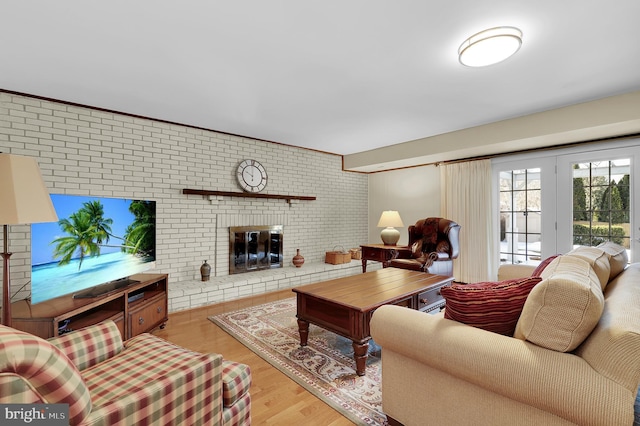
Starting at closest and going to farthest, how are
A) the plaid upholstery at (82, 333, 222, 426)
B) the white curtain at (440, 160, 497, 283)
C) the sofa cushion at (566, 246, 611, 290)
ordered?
the plaid upholstery at (82, 333, 222, 426)
the sofa cushion at (566, 246, 611, 290)
the white curtain at (440, 160, 497, 283)

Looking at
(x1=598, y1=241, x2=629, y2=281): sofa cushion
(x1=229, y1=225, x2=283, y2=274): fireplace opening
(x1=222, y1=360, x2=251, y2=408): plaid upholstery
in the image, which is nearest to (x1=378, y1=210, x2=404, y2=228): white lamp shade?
(x1=229, y1=225, x2=283, y2=274): fireplace opening

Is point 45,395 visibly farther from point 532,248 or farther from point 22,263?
point 532,248

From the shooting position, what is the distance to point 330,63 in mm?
2305

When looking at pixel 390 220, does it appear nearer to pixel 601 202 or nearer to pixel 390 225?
pixel 390 225

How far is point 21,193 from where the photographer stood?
65.2 inches

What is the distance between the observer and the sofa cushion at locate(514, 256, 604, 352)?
105 centimetres

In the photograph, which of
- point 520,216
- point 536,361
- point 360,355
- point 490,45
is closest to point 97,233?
point 360,355

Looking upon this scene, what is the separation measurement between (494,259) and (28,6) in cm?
549

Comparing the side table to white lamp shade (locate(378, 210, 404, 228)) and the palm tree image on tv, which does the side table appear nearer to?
white lamp shade (locate(378, 210, 404, 228))

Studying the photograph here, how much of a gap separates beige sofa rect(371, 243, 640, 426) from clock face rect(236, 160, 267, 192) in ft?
11.0

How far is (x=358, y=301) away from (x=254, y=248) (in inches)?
104

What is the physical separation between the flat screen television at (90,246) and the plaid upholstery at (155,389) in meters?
1.23

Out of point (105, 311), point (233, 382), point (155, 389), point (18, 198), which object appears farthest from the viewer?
point (105, 311)

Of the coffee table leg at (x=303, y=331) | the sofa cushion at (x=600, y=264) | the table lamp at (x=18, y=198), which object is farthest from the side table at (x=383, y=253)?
the table lamp at (x=18, y=198)
